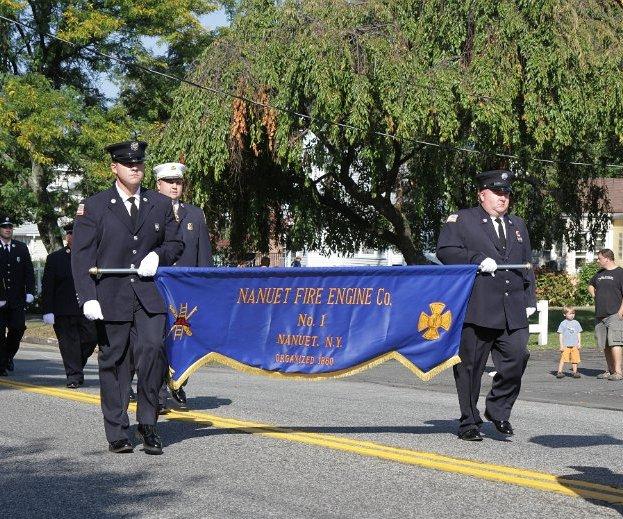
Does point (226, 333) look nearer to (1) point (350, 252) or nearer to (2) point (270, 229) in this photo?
(2) point (270, 229)

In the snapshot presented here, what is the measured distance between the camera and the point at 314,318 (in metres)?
8.26

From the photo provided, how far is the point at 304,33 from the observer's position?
23.2 m

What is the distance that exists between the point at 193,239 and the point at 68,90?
2498 cm

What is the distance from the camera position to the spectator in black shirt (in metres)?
16.5

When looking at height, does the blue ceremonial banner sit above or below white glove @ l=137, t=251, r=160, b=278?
below

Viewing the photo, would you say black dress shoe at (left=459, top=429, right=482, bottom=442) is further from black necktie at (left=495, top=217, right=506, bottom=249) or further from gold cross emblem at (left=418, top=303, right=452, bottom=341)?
black necktie at (left=495, top=217, right=506, bottom=249)

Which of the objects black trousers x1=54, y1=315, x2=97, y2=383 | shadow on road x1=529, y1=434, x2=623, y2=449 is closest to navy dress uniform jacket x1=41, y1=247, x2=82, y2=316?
black trousers x1=54, y1=315, x2=97, y2=383

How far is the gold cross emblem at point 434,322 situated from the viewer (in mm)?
8023

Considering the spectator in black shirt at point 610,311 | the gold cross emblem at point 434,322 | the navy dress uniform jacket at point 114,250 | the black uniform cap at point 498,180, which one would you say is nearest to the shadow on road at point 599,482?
the gold cross emblem at point 434,322

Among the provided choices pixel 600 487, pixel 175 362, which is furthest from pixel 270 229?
pixel 600 487

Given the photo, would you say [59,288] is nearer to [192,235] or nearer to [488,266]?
[192,235]

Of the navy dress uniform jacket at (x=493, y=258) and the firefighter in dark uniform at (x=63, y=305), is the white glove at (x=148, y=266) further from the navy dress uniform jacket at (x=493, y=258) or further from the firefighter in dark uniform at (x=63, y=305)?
the firefighter in dark uniform at (x=63, y=305)

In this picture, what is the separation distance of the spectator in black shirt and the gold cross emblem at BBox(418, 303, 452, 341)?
9.08 meters

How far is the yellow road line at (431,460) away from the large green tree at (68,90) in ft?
79.0
